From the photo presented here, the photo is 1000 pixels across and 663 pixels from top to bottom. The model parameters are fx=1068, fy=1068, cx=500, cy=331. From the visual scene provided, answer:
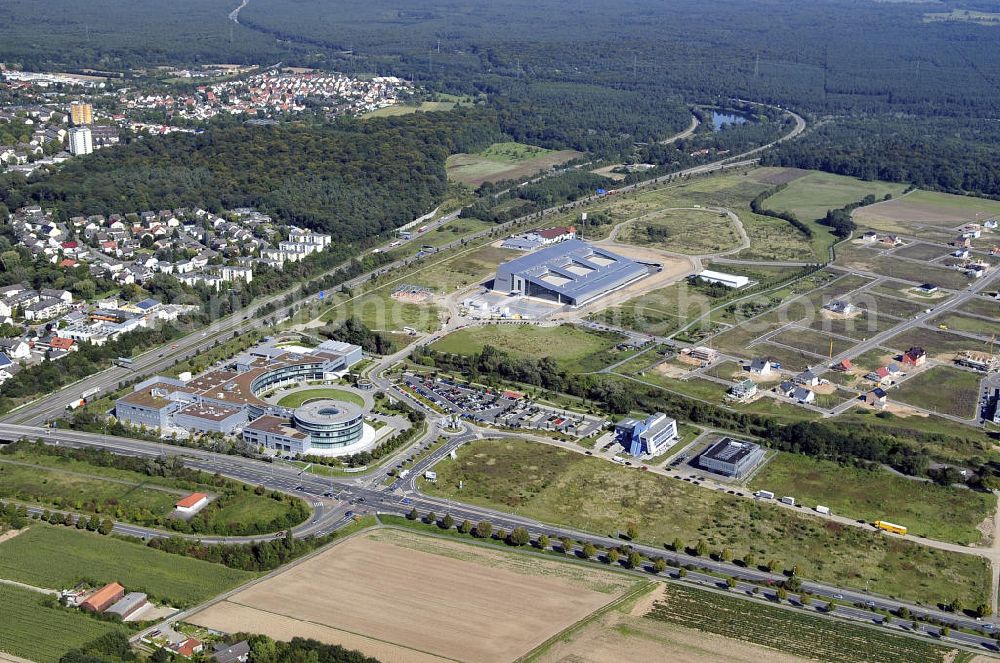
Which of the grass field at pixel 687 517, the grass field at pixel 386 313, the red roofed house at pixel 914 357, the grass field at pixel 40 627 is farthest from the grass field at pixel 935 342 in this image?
the grass field at pixel 40 627

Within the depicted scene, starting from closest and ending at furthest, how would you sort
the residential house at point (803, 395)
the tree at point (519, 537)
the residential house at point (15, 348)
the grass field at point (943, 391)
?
the tree at point (519, 537)
the grass field at point (943, 391)
the residential house at point (803, 395)
the residential house at point (15, 348)

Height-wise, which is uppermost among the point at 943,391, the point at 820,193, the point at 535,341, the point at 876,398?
the point at 820,193

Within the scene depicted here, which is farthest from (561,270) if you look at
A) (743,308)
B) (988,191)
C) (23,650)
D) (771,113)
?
(771,113)

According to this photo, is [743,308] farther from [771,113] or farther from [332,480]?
[771,113]

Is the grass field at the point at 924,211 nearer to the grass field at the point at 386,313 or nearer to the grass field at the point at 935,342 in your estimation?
the grass field at the point at 935,342

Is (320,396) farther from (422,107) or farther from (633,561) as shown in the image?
(422,107)

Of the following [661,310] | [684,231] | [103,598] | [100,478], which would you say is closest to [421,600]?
[103,598]

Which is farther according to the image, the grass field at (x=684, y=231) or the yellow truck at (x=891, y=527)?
the grass field at (x=684, y=231)
